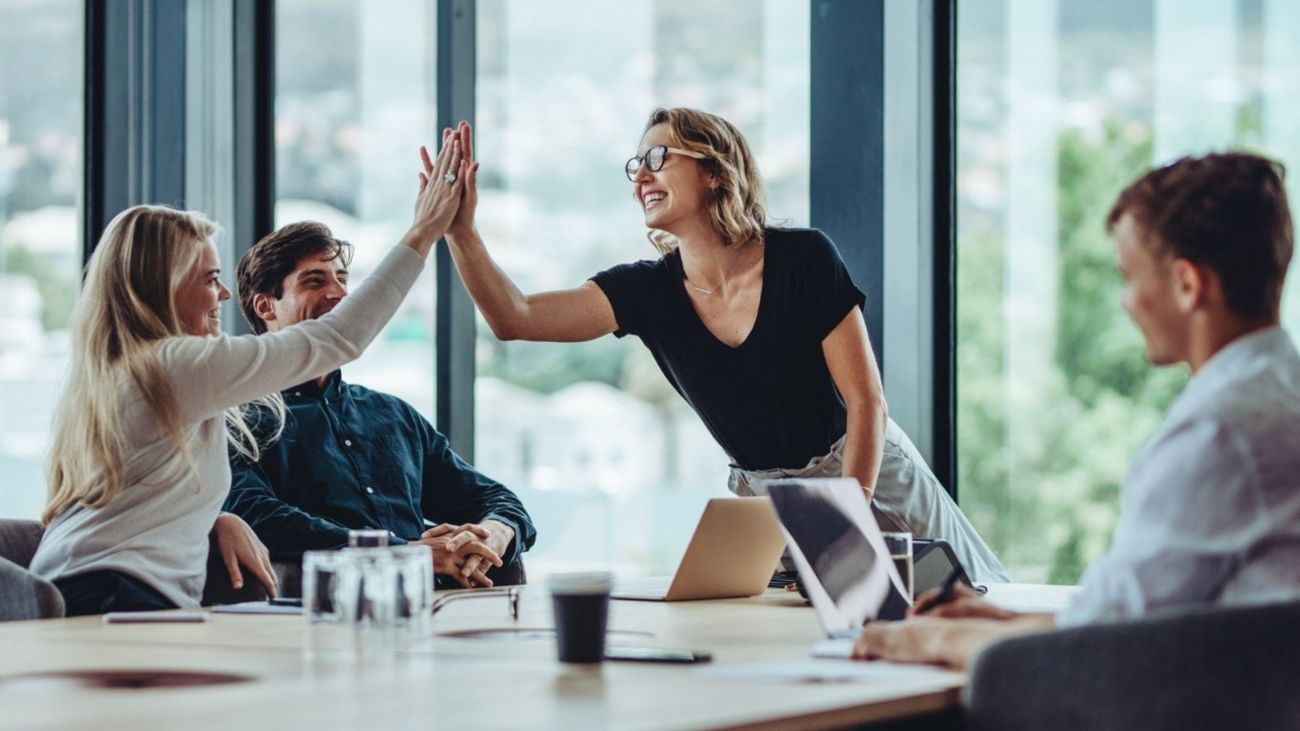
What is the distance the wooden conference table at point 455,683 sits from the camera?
1346 mm

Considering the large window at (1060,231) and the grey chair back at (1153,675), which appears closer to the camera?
the grey chair back at (1153,675)

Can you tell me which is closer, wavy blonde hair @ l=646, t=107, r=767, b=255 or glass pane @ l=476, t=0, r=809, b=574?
wavy blonde hair @ l=646, t=107, r=767, b=255

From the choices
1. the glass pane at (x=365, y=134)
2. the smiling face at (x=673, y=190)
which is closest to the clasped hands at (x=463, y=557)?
the smiling face at (x=673, y=190)

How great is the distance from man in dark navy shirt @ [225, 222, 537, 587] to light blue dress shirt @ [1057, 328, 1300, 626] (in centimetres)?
179

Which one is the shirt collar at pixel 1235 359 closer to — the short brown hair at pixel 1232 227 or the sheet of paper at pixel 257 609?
the short brown hair at pixel 1232 227

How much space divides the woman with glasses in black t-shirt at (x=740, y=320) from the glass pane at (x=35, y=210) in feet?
5.97

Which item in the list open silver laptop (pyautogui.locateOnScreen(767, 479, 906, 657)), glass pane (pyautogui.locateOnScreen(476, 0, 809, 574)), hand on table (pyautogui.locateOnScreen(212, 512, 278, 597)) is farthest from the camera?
glass pane (pyautogui.locateOnScreen(476, 0, 809, 574))

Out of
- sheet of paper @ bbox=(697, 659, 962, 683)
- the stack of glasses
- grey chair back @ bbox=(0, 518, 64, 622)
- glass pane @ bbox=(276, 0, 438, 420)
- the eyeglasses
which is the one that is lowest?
grey chair back @ bbox=(0, 518, 64, 622)

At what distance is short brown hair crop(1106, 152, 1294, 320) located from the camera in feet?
5.62

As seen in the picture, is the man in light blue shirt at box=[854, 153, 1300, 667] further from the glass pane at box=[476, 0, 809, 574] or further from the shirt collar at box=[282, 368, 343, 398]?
the glass pane at box=[476, 0, 809, 574]

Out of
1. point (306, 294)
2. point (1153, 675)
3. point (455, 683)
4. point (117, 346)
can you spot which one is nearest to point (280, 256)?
point (306, 294)

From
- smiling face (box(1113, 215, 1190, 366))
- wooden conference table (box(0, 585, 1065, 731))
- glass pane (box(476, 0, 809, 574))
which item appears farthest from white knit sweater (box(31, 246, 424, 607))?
glass pane (box(476, 0, 809, 574))

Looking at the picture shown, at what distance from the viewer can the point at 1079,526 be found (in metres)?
3.86

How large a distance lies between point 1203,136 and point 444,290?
214 centimetres
